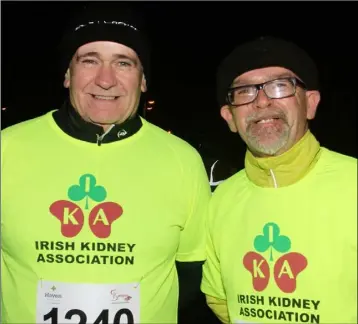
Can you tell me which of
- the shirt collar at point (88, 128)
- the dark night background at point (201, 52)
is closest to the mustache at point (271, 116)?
the shirt collar at point (88, 128)

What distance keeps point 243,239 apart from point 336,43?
6222 millimetres

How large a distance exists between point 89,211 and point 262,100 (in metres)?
0.95

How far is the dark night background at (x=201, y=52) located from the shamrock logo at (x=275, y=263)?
1.57 meters

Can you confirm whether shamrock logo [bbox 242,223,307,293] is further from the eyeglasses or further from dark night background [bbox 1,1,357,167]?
dark night background [bbox 1,1,357,167]

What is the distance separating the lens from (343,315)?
2199 millimetres

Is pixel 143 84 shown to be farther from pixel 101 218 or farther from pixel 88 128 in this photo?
pixel 101 218

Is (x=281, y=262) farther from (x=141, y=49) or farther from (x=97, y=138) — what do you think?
(x=141, y=49)

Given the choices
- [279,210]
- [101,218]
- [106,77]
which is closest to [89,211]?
[101,218]

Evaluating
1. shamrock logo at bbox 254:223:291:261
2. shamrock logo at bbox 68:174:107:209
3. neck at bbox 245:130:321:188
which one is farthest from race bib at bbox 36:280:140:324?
neck at bbox 245:130:321:188

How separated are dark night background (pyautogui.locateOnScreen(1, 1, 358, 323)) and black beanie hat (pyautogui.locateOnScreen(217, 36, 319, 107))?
1991 mm

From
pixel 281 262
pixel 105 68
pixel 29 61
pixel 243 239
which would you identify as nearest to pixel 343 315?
pixel 281 262

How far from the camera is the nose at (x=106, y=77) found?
8.15 ft

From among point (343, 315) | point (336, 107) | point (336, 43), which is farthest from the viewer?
point (336, 107)

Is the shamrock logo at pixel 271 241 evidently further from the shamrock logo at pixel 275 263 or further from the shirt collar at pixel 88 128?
the shirt collar at pixel 88 128
